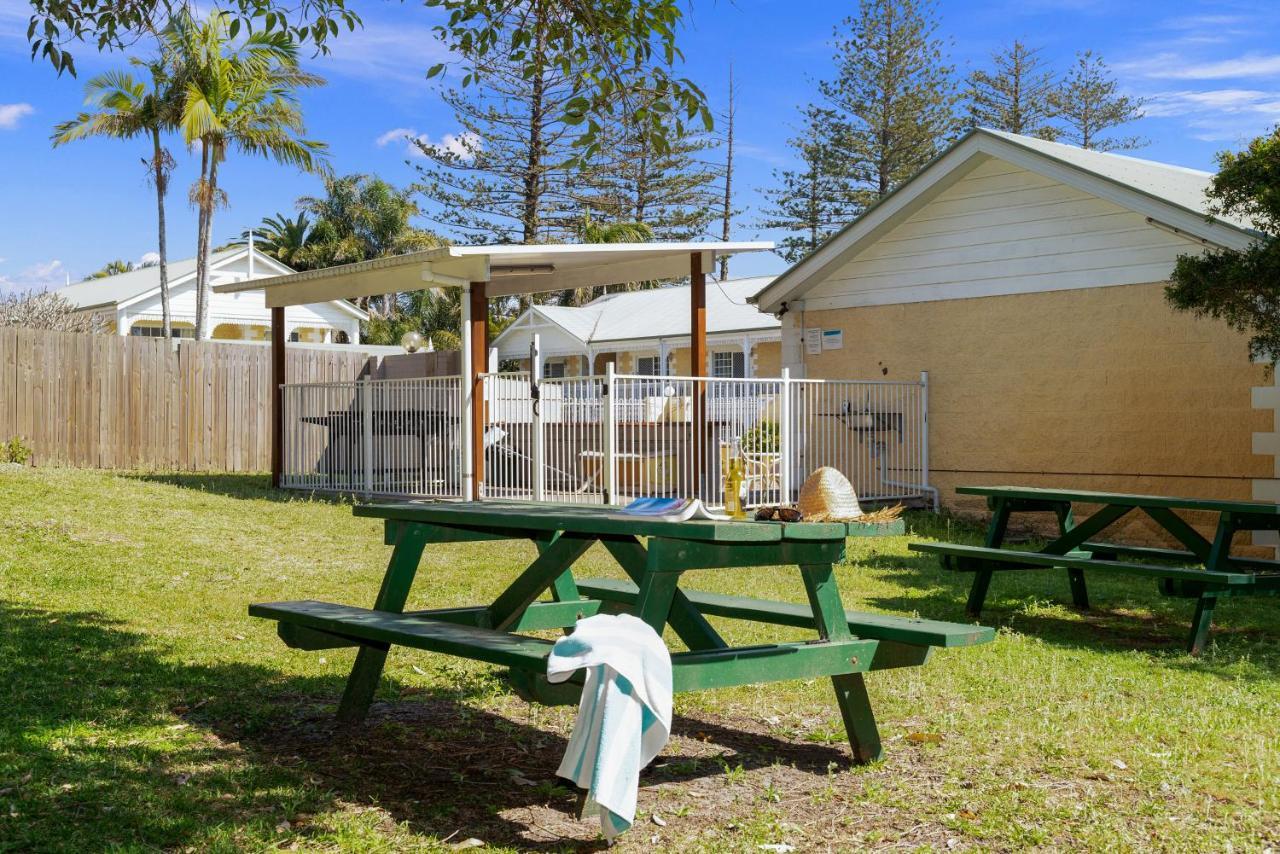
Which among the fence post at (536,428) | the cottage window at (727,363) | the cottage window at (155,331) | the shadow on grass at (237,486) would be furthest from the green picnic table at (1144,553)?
the cottage window at (155,331)

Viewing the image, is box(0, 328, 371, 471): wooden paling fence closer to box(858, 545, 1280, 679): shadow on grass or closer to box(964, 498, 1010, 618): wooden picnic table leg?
box(858, 545, 1280, 679): shadow on grass

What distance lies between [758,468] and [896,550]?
288cm

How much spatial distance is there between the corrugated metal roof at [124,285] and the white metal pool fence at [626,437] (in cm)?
2308

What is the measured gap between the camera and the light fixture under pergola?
13.8 meters

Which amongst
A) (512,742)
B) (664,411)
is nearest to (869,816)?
(512,742)

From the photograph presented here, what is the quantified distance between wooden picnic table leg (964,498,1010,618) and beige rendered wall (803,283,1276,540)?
14.0ft

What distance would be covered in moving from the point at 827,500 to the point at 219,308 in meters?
35.7

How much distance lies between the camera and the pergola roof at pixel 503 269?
45.4ft

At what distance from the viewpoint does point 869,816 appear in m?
3.98

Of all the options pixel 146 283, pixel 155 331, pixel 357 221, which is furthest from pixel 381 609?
pixel 357 221

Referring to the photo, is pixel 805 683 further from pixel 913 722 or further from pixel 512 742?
pixel 512 742

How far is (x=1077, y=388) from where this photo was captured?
12.9 m

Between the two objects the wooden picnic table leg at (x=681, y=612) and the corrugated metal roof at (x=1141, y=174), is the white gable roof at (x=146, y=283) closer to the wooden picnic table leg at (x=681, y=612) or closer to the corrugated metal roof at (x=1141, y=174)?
the corrugated metal roof at (x=1141, y=174)

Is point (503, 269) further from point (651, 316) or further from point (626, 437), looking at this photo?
point (651, 316)
